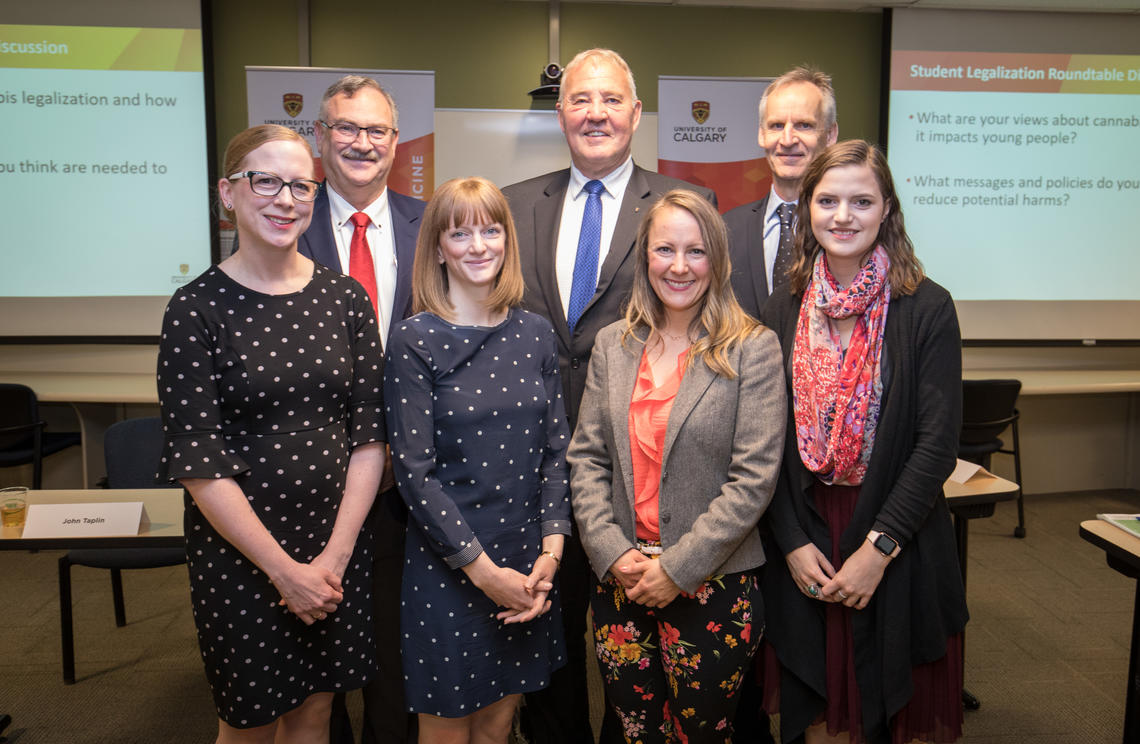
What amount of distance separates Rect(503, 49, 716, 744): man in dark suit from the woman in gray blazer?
0.99 feet

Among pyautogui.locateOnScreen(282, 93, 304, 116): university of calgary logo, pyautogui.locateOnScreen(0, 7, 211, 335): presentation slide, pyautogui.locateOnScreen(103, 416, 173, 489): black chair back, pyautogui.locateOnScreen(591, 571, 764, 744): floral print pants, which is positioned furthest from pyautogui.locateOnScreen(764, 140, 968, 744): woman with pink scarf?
pyautogui.locateOnScreen(0, 7, 211, 335): presentation slide

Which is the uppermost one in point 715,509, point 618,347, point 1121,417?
point 618,347

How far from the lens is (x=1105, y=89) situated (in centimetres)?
489

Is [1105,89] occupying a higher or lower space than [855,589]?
higher

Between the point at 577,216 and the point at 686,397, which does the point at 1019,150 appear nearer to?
the point at 577,216

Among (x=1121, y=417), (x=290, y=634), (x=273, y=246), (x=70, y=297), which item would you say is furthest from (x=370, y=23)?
(x=1121, y=417)

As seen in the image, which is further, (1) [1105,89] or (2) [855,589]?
(1) [1105,89]

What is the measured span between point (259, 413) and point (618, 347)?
2.60ft

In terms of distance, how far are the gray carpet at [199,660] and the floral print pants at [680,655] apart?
55.1 inches

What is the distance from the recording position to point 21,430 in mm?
4133

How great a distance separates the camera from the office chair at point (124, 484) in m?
2.91

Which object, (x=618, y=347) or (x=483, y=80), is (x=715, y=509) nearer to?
(x=618, y=347)

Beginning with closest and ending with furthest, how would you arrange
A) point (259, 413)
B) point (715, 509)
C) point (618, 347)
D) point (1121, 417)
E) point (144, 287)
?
point (259, 413) < point (715, 509) < point (618, 347) < point (144, 287) < point (1121, 417)

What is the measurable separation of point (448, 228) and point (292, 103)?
11.0 ft
